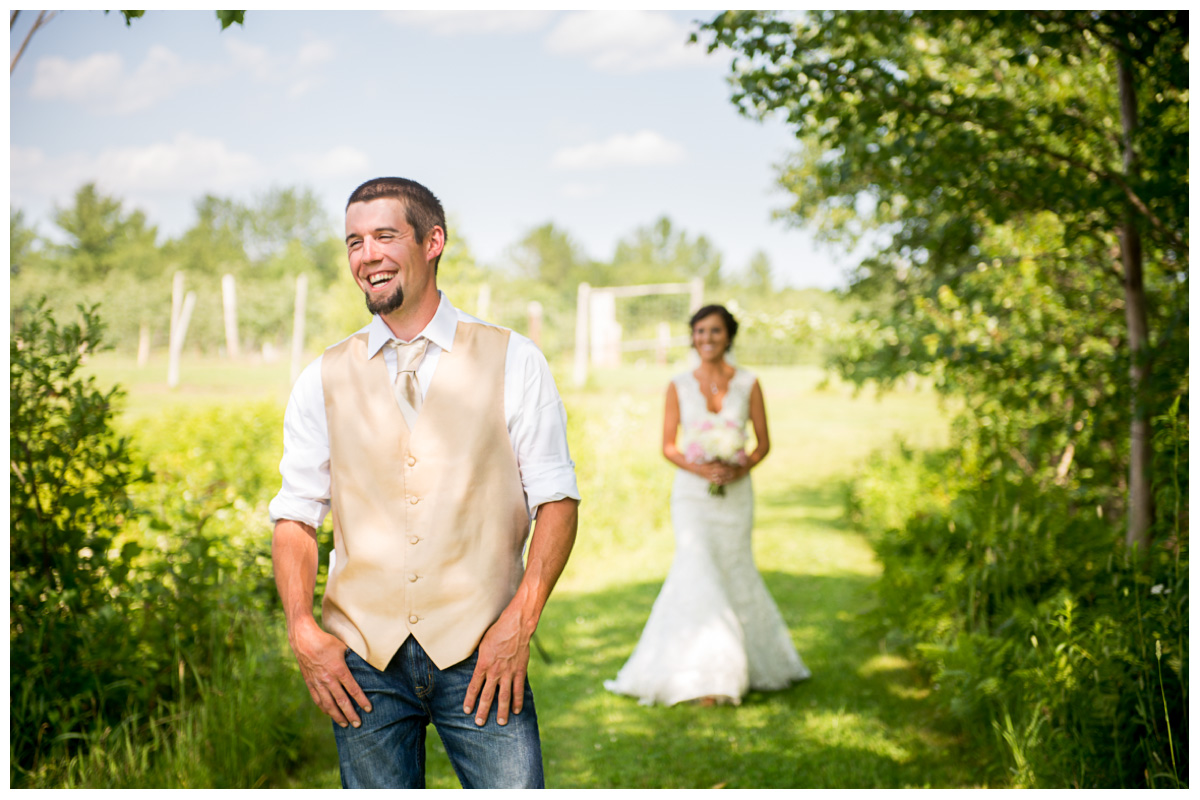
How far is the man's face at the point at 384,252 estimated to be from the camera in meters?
2.07

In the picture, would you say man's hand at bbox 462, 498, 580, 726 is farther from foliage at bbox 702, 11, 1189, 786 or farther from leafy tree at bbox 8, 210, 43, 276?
leafy tree at bbox 8, 210, 43, 276

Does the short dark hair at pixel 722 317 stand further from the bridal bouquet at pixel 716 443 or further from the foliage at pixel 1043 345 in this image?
Answer: the foliage at pixel 1043 345

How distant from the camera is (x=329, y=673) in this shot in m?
2.06

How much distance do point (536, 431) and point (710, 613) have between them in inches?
129

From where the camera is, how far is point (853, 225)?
10.2 meters

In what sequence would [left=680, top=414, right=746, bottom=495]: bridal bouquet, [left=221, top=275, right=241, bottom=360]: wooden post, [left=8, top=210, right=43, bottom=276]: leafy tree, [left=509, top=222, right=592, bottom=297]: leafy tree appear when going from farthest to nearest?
[left=509, top=222, right=592, bottom=297]: leafy tree
[left=221, top=275, right=241, bottom=360]: wooden post
[left=8, top=210, right=43, bottom=276]: leafy tree
[left=680, top=414, right=746, bottom=495]: bridal bouquet

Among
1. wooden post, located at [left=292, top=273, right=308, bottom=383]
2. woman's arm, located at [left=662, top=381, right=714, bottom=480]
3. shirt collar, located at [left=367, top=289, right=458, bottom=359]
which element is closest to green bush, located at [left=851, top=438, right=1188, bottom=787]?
woman's arm, located at [left=662, top=381, right=714, bottom=480]

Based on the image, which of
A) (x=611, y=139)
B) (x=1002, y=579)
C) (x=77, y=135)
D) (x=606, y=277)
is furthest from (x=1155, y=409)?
(x=611, y=139)

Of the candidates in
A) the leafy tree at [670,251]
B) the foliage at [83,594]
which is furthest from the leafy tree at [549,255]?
the foliage at [83,594]

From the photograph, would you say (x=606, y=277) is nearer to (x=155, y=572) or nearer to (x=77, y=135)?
(x=77, y=135)

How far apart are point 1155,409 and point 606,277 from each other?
156 ft

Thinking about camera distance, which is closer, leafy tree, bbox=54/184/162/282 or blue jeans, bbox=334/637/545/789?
blue jeans, bbox=334/637/545/789

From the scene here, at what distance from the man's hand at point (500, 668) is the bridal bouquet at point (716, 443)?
126 inches

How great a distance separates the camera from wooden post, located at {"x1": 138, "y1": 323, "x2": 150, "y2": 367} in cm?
1608
